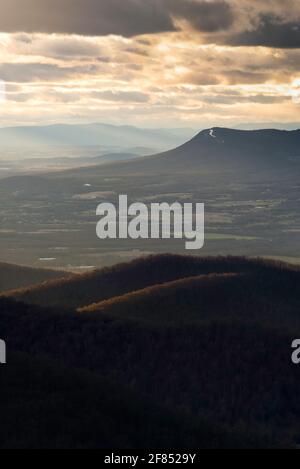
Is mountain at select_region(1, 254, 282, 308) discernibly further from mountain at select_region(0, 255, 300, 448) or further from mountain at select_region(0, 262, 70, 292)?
mountain at select_region(0, 262, 70, 292)

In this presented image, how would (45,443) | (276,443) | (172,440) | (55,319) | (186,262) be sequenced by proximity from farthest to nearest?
(186,262) < (55,319) < (276,443) < (172,440) < (45,443)

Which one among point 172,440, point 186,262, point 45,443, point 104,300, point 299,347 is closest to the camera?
point 45,443

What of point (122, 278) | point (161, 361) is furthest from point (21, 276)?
point (161, 361)

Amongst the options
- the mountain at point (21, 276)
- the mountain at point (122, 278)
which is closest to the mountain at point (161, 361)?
the mountain at point (122, 278)

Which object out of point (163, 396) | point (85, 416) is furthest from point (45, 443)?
point (163, 396)

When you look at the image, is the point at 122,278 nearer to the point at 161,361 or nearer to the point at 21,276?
the point at 21,276

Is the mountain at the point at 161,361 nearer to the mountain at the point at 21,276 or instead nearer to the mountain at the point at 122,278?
the mountain at the point at 122,278
